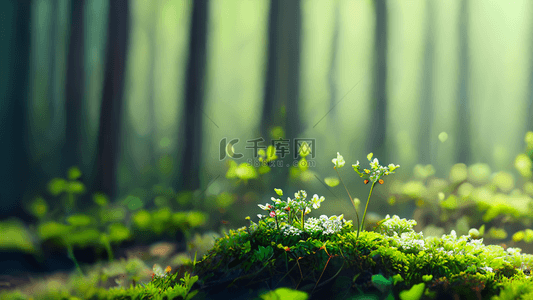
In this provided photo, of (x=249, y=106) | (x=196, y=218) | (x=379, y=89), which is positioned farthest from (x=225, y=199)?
(x=379, y=89)

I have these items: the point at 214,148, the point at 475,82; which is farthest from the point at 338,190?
the point at 475,82

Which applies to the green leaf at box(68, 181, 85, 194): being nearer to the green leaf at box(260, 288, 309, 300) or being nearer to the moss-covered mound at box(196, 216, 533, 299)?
the moss-covered mound at box(196, 216, 533, 299)

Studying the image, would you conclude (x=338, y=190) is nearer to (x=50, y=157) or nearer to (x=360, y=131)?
(x=360, y=131)

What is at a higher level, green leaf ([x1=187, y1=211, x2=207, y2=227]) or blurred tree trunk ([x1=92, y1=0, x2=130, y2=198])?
blurred tree trunk ([x1=92, y1=0, x2=130, y2=198])

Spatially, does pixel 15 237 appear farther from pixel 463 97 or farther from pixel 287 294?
pixel 463 97

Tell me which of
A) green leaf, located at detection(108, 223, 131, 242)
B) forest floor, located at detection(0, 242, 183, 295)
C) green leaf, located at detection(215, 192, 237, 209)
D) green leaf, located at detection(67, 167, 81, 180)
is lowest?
forest floor, located at detection(0, 242, 183, 295)

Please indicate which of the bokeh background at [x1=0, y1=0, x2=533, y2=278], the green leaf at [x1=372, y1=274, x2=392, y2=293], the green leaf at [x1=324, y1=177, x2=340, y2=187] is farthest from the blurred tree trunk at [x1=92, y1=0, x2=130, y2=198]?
the green leaf at [x1=372, y1=274, x2=392, y2=293]
